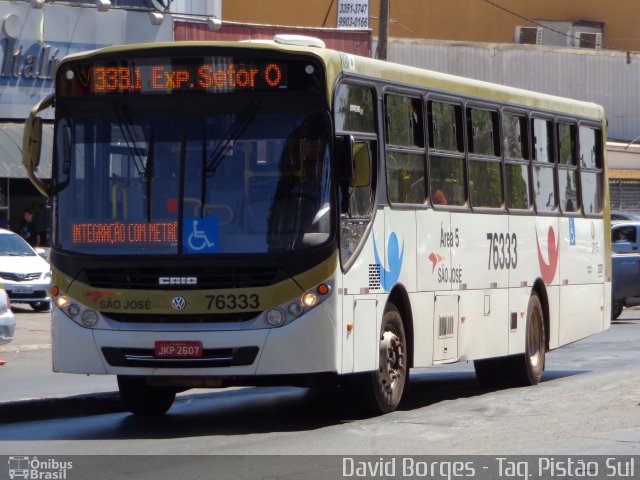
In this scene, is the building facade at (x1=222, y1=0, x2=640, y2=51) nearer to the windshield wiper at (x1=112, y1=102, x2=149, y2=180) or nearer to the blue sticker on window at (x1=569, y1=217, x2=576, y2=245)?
the blue sticker on window at (x1=569, y1=217, x2=576, y2=245)

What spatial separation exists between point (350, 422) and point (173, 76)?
3258 mm

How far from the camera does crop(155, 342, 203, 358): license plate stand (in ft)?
36.4

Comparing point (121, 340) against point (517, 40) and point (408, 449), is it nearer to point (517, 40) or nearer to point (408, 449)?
point (408, 449)

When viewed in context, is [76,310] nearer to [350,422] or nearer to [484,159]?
[350,422]

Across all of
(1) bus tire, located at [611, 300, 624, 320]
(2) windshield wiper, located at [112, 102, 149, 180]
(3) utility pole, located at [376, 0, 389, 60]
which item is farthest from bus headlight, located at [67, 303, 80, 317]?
(1) bus tire, located at [611, 300, 624, 320]

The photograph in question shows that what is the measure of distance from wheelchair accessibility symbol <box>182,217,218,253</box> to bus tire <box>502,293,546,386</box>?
217 inches

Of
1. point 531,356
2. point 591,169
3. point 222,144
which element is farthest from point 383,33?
point 222,144

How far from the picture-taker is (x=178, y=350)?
1112 cm

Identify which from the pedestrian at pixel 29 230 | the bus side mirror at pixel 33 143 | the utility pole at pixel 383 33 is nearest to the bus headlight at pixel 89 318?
the bus side mirror at pixel 33 143

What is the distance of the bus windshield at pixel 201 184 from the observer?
11086mm

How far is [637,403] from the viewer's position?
12930mm

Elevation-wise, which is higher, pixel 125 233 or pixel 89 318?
pixel 125 233

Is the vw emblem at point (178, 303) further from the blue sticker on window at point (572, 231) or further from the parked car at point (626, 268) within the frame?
the parked car at point (626, 268)

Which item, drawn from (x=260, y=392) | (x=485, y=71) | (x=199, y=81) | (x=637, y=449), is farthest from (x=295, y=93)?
(x=485, y=71)
